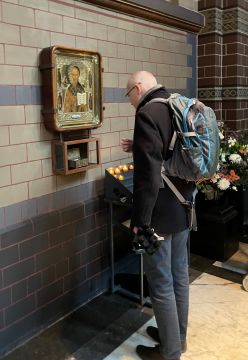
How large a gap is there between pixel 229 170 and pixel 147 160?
1.97 metres

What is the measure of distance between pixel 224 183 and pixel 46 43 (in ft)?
6.18

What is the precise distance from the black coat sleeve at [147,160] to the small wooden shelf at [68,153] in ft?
2.63

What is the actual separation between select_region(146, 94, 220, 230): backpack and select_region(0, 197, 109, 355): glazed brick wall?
3.37ft

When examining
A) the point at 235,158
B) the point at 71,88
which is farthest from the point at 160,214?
the point at 235,158

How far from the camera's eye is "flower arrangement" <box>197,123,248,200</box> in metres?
3.57

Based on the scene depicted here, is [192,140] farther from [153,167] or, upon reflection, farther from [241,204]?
[241,204]

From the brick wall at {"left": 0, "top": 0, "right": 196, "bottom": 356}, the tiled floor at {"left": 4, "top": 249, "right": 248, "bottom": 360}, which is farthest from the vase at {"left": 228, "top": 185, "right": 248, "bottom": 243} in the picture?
the brick wall at {"left": 0, "top": 0, "right": 196, "bottom": 356}

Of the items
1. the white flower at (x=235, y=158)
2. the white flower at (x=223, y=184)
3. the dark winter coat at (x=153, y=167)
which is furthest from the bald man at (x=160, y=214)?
the white flower at (x=235, y=158)

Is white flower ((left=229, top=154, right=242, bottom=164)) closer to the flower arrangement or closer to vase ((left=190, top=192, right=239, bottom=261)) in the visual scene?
the flower arrangement

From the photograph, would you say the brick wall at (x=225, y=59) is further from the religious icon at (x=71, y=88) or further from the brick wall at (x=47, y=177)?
the religious icon at (x=71, y=88)

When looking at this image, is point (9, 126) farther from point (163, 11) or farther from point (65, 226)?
point (163, 11)

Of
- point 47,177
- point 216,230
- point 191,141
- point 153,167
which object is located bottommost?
point 216,230

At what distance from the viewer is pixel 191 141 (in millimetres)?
2039

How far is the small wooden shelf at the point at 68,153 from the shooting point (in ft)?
8.86
